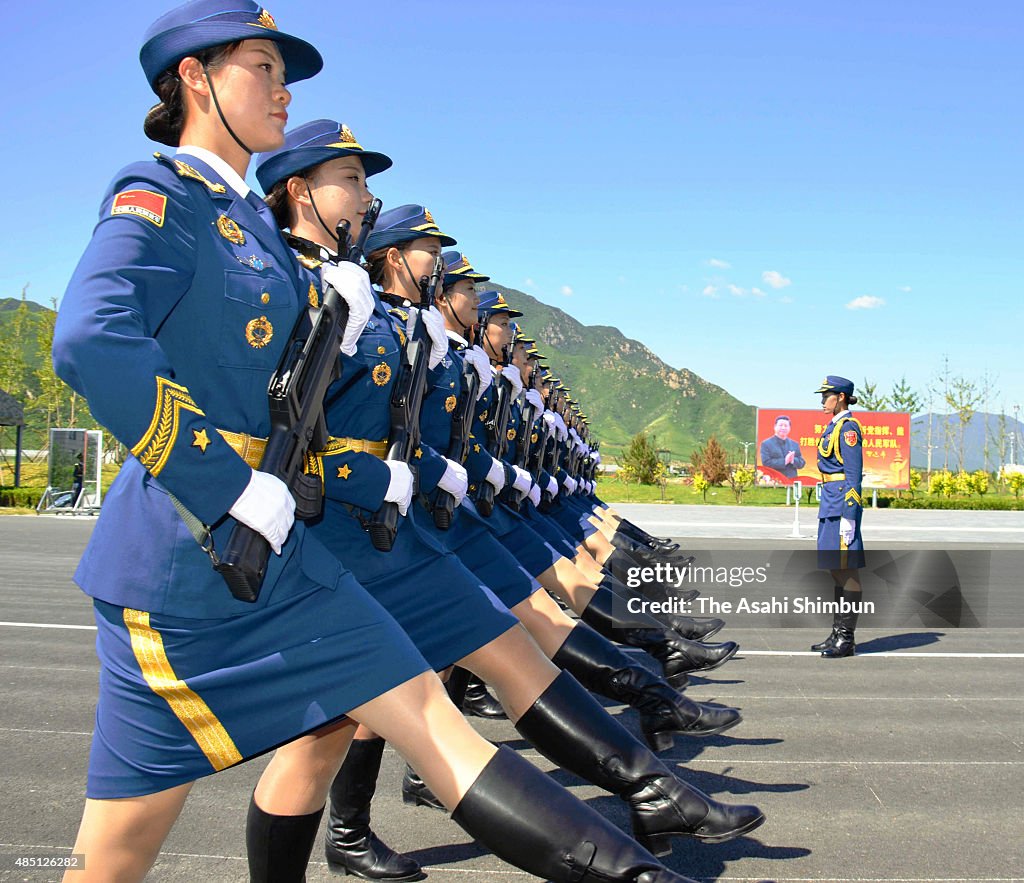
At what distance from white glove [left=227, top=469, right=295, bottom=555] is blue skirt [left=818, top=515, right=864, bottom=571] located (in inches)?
264

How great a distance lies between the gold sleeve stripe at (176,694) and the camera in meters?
2.02

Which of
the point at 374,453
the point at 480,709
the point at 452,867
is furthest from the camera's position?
the point at 480,709

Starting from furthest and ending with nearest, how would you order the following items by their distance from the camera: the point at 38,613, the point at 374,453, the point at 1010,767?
1. the point at 38,613
2. the point at 1010,767
3. the point at 374,453

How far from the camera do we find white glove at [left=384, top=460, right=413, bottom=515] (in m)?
2.94

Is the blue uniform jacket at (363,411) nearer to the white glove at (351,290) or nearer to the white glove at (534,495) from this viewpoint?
the white glove at (351,290)

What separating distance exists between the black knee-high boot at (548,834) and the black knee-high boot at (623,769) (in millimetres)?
842

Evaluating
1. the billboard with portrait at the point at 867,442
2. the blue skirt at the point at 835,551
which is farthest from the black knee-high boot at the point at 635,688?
the billboard with portrait at the point at 867,442

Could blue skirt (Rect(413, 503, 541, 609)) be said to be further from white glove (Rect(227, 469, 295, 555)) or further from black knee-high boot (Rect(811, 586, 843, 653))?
black knee-high boot (Rect(811, 586, 843, 653))

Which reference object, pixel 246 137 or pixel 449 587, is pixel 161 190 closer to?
pixel 246 137

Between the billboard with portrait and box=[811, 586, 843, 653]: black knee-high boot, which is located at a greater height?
the billboard with portrait

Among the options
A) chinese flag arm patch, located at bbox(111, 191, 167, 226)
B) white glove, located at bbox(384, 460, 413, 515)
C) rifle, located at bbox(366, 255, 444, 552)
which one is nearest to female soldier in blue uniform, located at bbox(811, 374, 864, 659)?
rifle, located at bbox(366, 255, 444, 552)

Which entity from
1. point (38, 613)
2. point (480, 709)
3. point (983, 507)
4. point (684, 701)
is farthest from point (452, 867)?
point (983, 507)

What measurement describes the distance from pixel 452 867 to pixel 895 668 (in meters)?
4.80

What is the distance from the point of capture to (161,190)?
212cm
